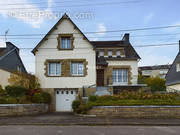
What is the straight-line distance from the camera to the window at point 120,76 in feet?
58.1

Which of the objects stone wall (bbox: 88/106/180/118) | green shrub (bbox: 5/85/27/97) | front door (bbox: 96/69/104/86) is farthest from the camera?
front door (bbox: 96/69/104/86)

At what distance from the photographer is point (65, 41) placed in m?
15.4

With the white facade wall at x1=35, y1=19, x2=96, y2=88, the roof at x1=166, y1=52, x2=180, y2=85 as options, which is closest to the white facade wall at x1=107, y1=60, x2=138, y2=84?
the white facade wall at x1=35, y1=19, x2=96, y2=88

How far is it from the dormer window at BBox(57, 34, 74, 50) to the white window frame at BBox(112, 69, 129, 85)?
6255mm

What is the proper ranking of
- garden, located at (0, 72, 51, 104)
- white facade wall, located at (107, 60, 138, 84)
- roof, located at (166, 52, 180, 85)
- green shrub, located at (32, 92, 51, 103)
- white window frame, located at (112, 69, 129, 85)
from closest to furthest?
garden, located at (0, 72, 51, 104)
green shrub, located at (32, 92, 51, 103)
white window frame, located at (112, 69, 129, 85)
white facade wall, located at (107, 60, 138, 84)
roof, located at (166, 52, 180, 85)

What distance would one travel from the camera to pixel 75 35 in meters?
15.4

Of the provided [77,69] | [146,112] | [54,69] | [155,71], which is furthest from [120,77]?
[155,71]

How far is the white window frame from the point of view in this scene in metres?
17.7

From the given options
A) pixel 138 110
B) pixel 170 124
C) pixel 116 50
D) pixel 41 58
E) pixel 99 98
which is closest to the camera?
pixel 170 124

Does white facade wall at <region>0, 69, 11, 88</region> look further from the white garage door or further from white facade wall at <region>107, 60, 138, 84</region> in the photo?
white facade wall at <region>107, 60, 138, 84</region>

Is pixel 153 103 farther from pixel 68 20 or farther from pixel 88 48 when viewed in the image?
pixel 68 20

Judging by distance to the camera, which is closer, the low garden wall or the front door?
the low garden wall
